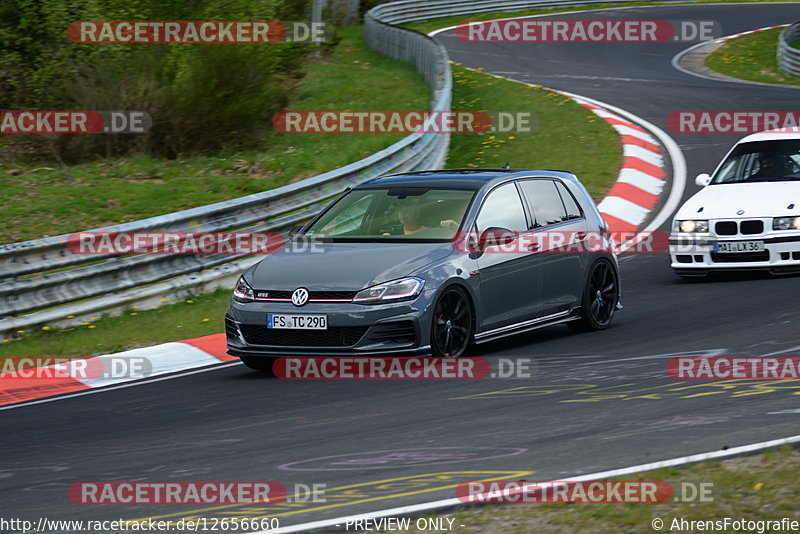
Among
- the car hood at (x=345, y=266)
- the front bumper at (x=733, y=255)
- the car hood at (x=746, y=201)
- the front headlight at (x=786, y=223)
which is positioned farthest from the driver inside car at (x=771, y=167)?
the car hood at (x=345, y=266)

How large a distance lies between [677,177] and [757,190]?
5.29 m

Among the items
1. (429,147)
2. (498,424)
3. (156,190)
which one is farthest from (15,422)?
(429,147)

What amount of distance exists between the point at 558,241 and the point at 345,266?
7.27 ft

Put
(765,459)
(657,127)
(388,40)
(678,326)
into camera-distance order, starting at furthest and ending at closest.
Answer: (388,40)
(657,127)
(678,326)
(765,459)

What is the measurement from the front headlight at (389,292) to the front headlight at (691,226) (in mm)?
4999

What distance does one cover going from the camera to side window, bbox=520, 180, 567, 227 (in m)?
10.1

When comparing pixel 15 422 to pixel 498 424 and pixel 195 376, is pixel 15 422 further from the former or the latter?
pixel 498 424

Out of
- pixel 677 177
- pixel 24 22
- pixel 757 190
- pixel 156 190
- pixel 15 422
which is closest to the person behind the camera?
pixel 15 422

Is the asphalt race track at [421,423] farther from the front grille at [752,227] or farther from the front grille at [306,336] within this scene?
the front grille at [752,227]

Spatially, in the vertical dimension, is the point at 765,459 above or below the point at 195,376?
above

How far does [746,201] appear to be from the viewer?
12.6 m

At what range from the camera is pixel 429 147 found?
18.1 meters

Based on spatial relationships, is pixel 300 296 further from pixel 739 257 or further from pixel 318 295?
pixel 739 257

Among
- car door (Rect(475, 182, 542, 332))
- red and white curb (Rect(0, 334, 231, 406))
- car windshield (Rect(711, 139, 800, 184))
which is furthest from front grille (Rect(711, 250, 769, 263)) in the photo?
red and white curb (Rect(0, 334, 231, 406))
